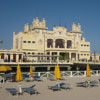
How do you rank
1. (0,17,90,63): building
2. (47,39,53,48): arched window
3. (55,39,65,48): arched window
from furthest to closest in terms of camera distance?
(55,39,65,48): arched window
(47,39,53,48): arched window
(0,17,90,63): building

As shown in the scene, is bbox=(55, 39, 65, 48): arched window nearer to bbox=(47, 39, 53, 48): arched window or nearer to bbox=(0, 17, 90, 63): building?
bbox=(0, 17, 90, 63): building

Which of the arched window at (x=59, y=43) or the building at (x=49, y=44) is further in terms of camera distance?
the arched window at (x=59, y=43)

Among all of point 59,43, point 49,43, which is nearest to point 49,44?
point 49,43

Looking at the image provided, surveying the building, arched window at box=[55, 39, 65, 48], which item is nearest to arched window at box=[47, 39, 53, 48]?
the building

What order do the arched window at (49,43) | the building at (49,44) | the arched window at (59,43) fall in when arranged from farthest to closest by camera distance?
the arched window at (59,43), the arched window at (49,43), the building at (49,44)

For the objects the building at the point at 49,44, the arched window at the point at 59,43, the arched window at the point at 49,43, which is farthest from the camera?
the arched window at the point at 59,43

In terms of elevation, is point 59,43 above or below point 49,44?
above

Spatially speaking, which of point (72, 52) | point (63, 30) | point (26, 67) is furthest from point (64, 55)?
point (26, 67)

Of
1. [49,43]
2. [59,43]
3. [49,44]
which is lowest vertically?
[49,44]

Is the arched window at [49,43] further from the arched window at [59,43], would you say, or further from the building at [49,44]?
the arched window at [59,43]

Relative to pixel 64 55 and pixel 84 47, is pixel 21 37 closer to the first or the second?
pixel 64 55

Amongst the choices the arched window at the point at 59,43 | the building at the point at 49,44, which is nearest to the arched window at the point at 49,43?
the building at the point at 49,44

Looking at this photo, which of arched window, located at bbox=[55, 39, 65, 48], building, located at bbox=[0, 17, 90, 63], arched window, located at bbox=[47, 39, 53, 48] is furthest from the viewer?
arched window, located at bbox=[55, 39, 65, 48]

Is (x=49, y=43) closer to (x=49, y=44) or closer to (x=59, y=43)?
(x=49, y=44)
